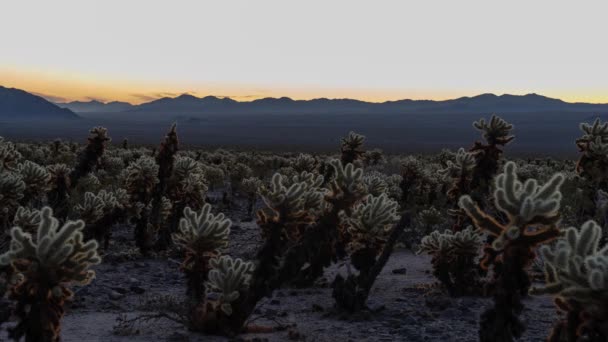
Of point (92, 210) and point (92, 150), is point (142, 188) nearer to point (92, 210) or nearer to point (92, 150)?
point (92, 210)

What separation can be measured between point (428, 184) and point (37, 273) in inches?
604

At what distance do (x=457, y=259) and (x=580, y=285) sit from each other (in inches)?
192

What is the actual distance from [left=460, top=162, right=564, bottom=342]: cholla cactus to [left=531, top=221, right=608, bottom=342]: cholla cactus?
7.0 inches

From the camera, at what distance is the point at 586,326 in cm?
444

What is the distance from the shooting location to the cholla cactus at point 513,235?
16.7 ft

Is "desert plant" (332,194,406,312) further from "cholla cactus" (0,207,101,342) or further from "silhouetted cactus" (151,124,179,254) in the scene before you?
"silhouetted cactus" (151,124,179,254)

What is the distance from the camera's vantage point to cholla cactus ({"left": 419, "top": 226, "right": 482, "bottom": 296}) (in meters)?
9.34

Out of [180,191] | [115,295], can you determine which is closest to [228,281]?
[115,295]

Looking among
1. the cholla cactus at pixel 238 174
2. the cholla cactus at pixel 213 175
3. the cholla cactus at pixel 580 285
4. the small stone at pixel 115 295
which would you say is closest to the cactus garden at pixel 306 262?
the cholla cactus at pixel 580 285

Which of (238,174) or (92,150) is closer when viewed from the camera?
(92,150)

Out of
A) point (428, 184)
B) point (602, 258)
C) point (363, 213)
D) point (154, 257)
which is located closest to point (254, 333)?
point (363, 213)

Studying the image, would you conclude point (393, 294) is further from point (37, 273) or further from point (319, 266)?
point (37, 273)

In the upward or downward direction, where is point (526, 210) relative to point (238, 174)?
upward

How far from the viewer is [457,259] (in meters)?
9.31
